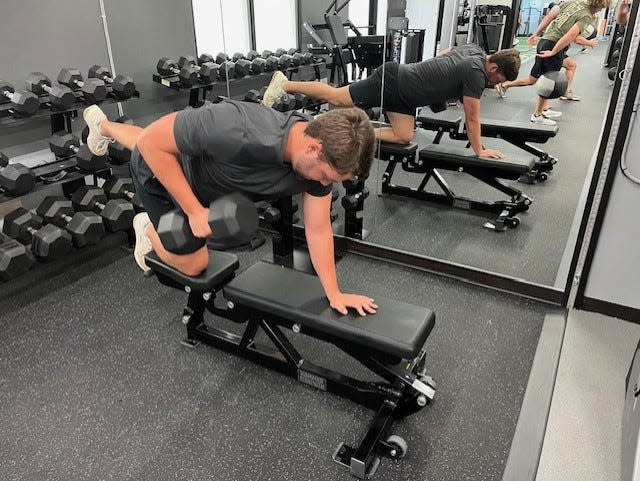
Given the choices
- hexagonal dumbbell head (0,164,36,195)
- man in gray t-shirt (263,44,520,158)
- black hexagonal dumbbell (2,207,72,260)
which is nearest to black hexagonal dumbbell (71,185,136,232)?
black hexagonal dumbbell (2,207,72,260)

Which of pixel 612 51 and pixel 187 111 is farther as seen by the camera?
pixel 612 51

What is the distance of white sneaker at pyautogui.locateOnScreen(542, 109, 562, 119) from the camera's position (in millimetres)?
2849

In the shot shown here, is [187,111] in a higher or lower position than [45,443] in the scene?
higher

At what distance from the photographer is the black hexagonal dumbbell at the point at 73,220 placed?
2541mm

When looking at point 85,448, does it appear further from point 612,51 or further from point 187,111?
point 612,51

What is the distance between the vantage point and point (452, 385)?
1948 millimetres

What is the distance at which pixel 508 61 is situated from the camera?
281 cm

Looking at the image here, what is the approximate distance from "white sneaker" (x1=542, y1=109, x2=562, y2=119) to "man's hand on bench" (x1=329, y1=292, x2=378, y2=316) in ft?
6.55

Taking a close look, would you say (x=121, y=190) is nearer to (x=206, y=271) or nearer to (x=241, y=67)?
(x=206, y=271)

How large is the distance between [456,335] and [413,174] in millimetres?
1947

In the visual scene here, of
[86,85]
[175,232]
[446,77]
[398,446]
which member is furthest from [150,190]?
[446,77]

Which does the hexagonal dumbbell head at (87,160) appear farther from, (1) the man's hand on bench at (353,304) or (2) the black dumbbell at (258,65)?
(1) the man's hand on bench at (353,304)

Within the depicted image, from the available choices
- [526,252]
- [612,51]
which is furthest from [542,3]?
[526,252]

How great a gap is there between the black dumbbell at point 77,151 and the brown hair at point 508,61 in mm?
2484
